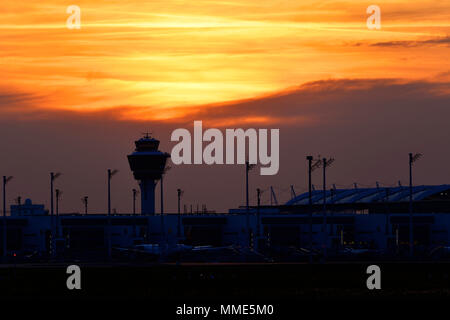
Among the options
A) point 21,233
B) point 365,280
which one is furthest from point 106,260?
point 365,280

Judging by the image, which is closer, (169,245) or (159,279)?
(159,279)

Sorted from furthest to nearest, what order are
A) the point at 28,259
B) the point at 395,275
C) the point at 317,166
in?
the point at 28,259, the point at 317,166, the point at 395,275
